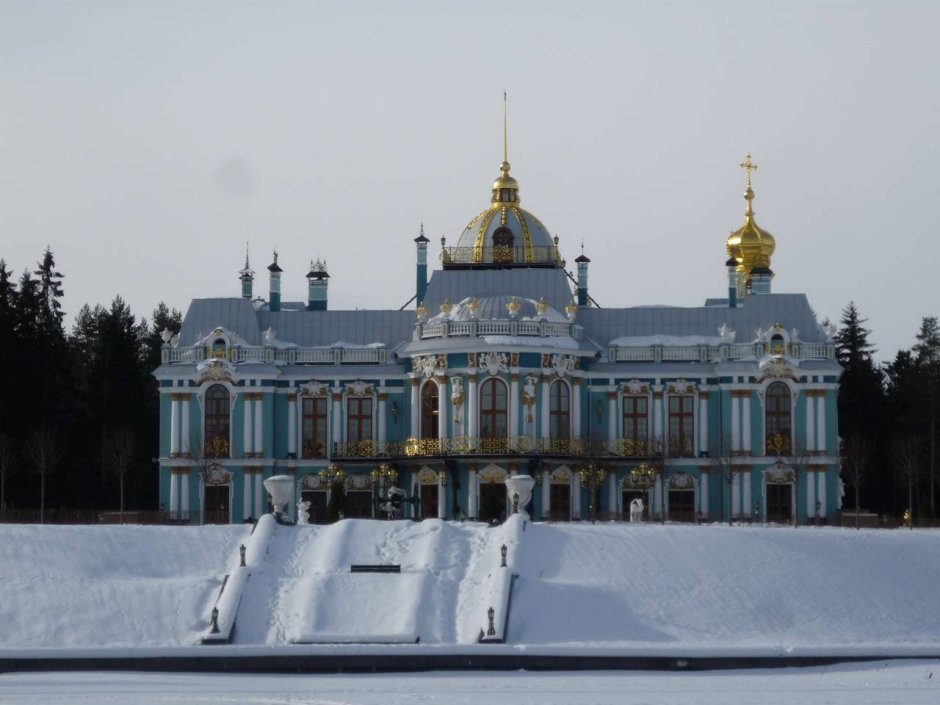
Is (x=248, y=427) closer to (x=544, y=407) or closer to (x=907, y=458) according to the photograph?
(x=544, y=407)

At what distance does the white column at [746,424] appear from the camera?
221ft

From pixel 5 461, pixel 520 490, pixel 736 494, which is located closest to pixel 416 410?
pixel 736 494

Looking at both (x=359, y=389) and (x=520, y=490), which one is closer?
(x=520, y=490)

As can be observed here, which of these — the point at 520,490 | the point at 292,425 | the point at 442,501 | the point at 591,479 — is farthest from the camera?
the point at 292,425

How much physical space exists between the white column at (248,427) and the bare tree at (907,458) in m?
19.1

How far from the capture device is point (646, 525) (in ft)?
185

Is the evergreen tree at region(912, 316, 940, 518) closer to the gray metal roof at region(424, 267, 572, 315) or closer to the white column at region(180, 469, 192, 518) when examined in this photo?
the gray metal roof at region(424, 267, 572, 315)

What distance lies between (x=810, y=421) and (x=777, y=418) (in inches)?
37.2

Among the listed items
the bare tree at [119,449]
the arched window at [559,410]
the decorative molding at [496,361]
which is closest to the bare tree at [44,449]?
the bare tree at [119,449]

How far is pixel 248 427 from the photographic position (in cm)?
6869

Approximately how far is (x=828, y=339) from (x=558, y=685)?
1084 inches

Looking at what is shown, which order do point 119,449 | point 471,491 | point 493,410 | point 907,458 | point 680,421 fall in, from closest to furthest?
point 471,491 < point 493,410 < point 680,421 < point 907,458 < point 119,449

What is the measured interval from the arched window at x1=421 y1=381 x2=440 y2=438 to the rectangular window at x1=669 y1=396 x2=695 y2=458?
22.4 feet

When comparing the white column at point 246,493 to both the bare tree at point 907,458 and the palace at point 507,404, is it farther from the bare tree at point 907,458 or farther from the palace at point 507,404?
the bare tree at point 907,458
